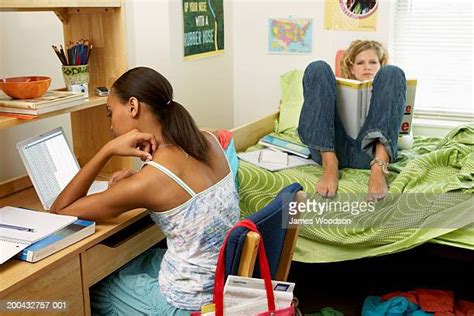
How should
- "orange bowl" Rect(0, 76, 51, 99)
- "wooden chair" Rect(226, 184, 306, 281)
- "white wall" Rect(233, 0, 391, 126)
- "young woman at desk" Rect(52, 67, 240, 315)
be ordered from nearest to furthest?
"wooden chair" Rect(226, 184, 306, 281)
"young woman at desk" Rect(52, 67, 240, 315)
"orange bowl" Rect(0, 76, 51, 99)
"white wall" Rect(233, 0, 391, 126)

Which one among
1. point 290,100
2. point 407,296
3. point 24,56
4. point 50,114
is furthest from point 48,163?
point 290,100

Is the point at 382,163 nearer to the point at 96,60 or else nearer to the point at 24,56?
the point at 96,60

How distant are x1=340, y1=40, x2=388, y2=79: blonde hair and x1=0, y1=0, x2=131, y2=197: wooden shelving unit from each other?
1.24 metres

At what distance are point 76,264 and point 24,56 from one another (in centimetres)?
94

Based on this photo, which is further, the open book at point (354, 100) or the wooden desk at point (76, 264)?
the open book at point (354, 100)

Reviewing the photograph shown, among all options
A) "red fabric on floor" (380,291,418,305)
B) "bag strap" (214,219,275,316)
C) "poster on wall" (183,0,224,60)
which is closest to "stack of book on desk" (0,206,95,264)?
"bag strap" (214,219,275,316)

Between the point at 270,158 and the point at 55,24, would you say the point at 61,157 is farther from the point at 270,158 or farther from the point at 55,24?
the point at 270,158

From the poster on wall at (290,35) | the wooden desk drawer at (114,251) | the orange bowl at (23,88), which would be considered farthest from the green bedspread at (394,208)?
the poster on wall at (290,35)

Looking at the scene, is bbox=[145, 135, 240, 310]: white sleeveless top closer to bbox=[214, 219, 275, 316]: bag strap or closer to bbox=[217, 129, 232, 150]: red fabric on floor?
bbox=[214, 219, 275, 316]: bag strap

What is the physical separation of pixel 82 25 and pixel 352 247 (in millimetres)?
1242

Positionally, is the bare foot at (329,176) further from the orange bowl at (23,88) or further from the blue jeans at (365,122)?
the orange bowl at (23,88)

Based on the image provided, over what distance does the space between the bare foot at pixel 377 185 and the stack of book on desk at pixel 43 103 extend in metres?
1.08

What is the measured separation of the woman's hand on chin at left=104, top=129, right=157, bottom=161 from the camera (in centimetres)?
151

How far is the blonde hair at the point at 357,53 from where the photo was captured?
2.69 metres
